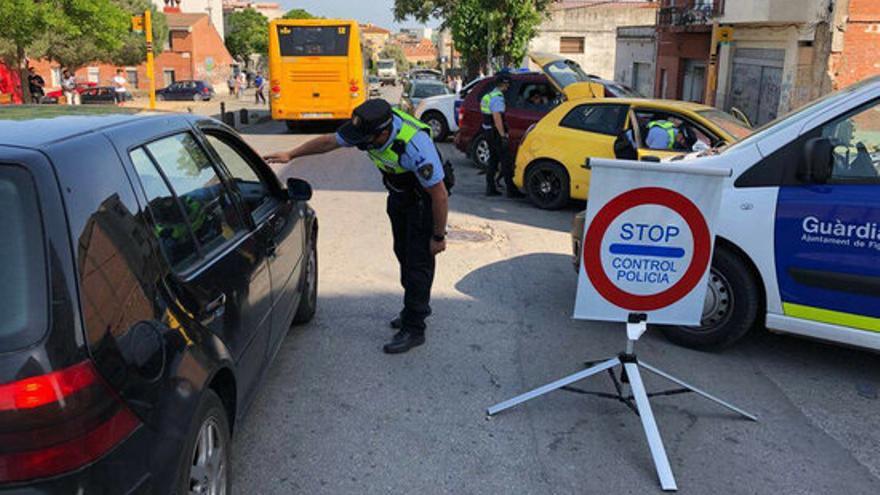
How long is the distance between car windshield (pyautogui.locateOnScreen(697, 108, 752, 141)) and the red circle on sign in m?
4.87

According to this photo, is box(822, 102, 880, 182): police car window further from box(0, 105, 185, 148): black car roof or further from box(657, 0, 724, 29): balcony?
box(657, 0, 724, 29): balcony

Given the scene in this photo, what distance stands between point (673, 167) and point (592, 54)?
42.2 meters

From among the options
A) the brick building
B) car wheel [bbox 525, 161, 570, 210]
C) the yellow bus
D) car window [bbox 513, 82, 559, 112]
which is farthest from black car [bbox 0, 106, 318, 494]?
the brick building

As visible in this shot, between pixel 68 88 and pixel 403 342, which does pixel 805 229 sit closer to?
pixel 403 342

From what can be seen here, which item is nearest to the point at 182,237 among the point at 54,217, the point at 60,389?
the point at 54,217

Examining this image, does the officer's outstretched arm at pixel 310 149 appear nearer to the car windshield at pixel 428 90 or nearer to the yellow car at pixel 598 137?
the yellow car at pixel 598 137

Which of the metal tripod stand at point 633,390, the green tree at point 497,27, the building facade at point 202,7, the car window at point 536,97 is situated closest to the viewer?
the metal tripod stand at point 633,390

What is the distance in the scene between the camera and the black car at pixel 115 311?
1932 mm

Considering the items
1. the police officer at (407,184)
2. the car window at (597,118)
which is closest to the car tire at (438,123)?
the car window at (597,118)

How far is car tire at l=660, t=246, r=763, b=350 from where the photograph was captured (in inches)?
187

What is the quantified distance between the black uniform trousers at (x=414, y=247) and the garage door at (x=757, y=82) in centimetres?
1800

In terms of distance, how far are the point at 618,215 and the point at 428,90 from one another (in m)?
21.6

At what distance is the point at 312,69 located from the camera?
67.6 ft

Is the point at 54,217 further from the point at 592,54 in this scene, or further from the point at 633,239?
the point at 592,54
